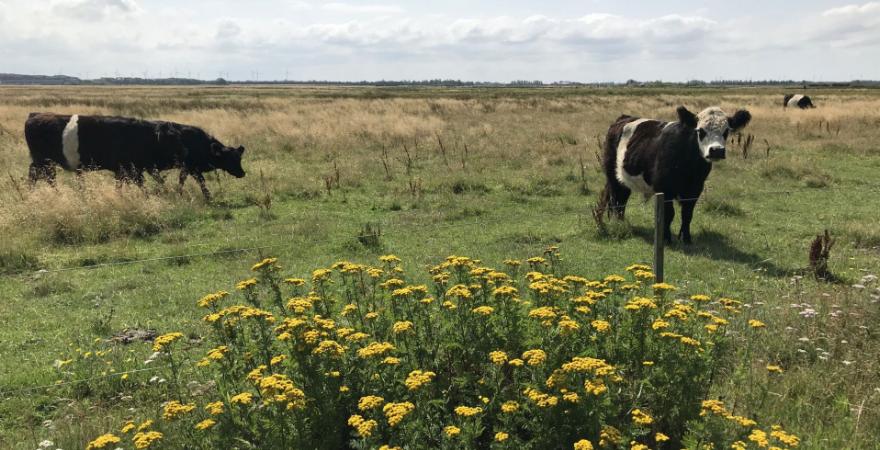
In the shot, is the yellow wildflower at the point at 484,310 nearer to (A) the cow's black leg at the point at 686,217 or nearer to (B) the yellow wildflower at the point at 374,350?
(B) the yellow wildflower at the point at 374,350

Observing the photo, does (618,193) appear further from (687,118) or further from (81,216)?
(81,216)

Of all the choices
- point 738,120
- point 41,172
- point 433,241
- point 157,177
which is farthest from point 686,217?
point 41,172

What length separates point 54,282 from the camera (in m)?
7.27

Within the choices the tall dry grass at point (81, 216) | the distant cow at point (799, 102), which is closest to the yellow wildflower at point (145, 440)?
the tall dry grass at point (81, 216)

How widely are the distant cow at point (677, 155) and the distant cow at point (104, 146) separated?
8.69 m

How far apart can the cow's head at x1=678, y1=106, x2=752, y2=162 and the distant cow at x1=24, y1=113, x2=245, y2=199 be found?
379 inches

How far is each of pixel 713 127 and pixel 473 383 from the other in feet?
22.2

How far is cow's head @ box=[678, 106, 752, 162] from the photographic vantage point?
820 centimetres

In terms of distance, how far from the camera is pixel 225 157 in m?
13.8

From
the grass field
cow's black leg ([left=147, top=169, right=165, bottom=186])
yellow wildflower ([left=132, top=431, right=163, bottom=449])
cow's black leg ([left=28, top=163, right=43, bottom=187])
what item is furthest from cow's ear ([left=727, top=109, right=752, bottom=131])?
cow's black leg ([left=28, top=163, right=43, bottom=187])

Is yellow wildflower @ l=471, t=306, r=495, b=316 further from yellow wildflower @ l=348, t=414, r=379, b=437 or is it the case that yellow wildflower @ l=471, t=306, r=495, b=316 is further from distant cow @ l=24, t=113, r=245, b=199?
distant cow @ l=24, t=113, r=245, b=199

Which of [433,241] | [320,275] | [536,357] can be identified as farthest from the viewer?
[433,241]

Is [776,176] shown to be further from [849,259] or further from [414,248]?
[414,248]

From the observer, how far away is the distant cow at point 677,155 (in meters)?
8.47
